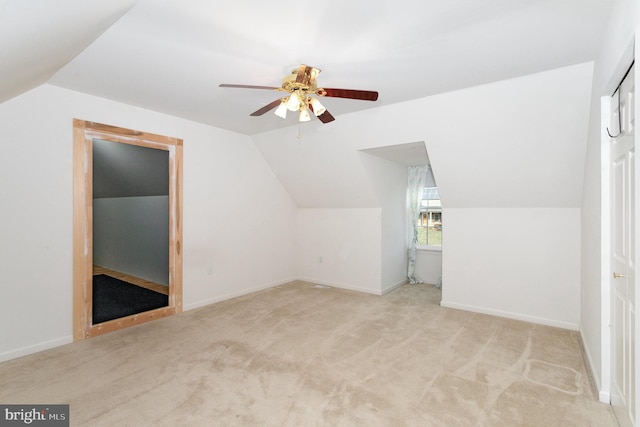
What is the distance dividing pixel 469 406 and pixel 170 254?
3.61m

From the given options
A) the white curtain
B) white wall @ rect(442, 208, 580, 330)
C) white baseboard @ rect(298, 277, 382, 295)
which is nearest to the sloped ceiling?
white wall @ rect(442, 208, 580, 330)

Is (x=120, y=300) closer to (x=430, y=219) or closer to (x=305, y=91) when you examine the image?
(x=305, y=91)

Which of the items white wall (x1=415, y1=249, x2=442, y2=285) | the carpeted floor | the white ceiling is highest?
the white ceiling

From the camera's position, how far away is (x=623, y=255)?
178cm

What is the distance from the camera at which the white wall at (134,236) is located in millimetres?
4625

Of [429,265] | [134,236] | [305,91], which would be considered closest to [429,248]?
[429,265]

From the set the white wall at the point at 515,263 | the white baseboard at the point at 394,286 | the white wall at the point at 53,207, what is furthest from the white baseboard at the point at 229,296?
the white wall at the point at 515,263

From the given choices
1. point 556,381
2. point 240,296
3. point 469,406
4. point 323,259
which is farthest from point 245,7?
point 323,259

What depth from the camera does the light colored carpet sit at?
6.50ft

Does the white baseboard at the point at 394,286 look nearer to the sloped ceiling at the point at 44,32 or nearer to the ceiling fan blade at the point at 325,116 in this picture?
the ceiling fan blade at the point at 325,116

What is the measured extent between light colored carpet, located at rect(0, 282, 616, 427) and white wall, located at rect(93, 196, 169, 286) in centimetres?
139

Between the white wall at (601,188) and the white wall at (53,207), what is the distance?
416 centimetres

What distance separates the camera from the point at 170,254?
398 cm

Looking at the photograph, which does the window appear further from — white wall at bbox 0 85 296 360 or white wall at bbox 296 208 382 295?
white wall at bbox 0 85 296 360
